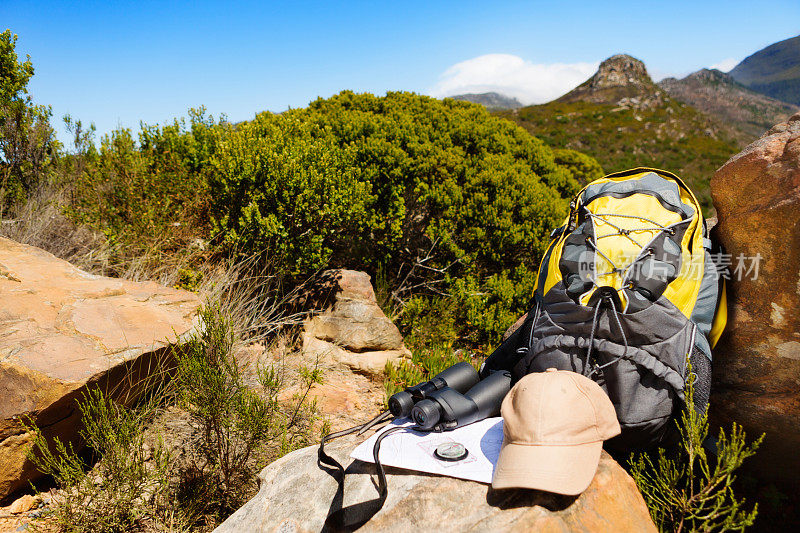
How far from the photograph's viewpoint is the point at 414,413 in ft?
6.72

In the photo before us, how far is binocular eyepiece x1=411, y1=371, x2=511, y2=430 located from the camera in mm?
2021

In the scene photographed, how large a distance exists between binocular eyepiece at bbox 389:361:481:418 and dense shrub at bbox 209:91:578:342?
215 centimetres

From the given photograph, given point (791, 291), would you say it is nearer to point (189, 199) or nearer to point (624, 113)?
point (189, 199)

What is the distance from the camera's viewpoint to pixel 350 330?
429 centimetres

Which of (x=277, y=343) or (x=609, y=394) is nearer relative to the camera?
(x=609, y=394)

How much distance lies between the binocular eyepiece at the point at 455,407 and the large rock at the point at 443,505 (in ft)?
0.91

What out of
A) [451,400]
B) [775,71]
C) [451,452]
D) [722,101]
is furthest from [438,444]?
[775,71]

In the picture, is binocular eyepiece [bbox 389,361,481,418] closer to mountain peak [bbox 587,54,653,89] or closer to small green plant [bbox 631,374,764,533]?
small green plant [bbox 631,374,764,533]

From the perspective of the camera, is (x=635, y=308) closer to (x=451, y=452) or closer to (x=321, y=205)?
(x=451, y=452)

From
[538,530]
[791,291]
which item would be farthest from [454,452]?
[791,291]

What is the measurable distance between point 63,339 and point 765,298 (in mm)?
3818

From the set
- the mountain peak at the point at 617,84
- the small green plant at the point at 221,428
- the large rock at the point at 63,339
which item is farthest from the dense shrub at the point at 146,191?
the mountain peak at the point at 617,84

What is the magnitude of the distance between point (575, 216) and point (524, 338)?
849mm

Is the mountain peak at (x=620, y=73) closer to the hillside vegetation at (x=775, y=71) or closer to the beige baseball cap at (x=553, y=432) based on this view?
the hillside vegetation at (x=775, y=71)
